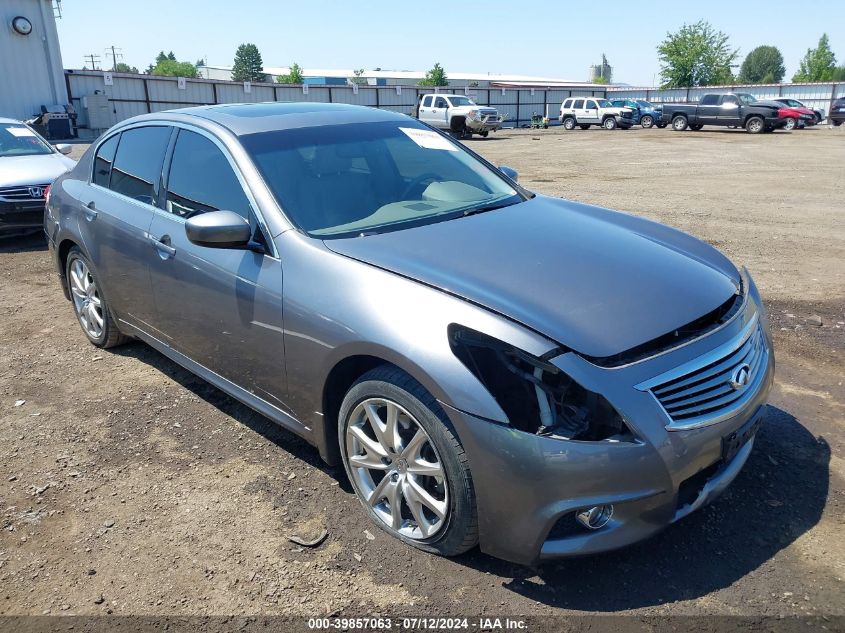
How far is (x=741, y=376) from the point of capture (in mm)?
2658

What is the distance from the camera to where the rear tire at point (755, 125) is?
1207 inches

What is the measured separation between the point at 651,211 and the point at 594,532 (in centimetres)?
890

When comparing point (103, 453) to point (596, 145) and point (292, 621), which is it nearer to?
point (292, 621)

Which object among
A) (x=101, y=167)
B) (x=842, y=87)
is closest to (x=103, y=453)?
(x=101, y=167)

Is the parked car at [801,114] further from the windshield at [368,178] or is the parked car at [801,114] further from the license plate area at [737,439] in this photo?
the license plate area at [737,439]

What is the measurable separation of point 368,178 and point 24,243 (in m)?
7.57

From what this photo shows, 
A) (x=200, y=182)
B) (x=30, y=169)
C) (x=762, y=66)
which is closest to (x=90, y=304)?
(x=200, y=182)

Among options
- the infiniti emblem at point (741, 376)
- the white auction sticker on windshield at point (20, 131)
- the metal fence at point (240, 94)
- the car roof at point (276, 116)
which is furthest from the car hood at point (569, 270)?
the metal fence at point (240, 94)

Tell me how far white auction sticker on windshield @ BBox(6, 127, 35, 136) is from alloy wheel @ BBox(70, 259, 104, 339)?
234 inches

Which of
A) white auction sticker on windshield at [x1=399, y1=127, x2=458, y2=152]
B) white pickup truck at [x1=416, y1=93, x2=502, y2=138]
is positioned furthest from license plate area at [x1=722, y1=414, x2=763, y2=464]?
white pickup truck at [x1=416, y1=93, x2=502, y2=138]

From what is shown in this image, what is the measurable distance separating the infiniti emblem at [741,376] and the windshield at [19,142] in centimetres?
996

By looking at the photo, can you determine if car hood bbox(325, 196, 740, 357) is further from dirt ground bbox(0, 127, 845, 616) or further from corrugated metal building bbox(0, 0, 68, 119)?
corrugated metal building bbox(0, 0, 68, 119)

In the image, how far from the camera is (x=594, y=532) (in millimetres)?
2395

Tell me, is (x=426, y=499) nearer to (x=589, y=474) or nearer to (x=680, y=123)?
(x=589, y=474)
